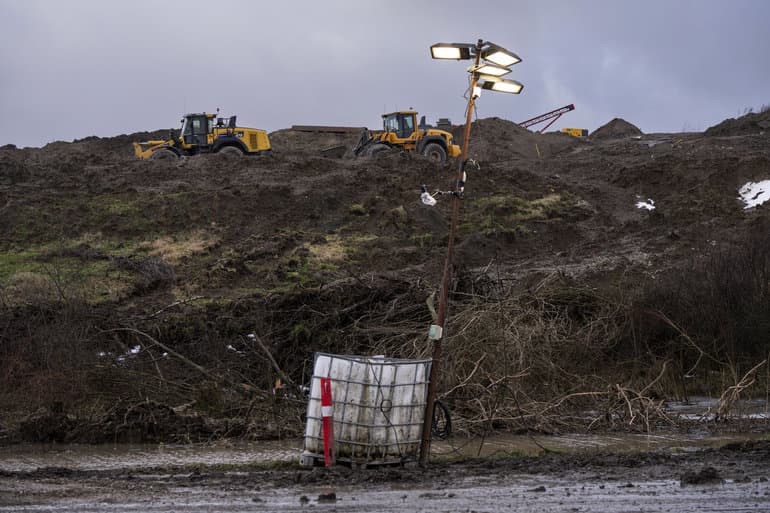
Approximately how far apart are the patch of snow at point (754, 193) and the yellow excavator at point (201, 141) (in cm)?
1928

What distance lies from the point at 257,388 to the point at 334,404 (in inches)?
226

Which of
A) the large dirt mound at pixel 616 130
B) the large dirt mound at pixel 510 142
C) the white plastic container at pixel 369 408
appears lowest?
the white plastic container at pixel 369 408

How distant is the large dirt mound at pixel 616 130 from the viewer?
5749 centimetres

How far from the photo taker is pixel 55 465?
12008mm

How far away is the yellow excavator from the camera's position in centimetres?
3928

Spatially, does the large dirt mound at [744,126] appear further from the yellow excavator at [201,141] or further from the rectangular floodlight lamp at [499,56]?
the rectangular floodlight lamp at [499,56]

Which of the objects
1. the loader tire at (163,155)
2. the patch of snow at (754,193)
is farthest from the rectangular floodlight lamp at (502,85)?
the loader tire at (163,155)

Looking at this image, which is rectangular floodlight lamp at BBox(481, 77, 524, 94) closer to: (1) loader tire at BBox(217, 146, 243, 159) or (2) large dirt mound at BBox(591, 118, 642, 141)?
(1) loader tire at BBox(217, 146, 243, 159)

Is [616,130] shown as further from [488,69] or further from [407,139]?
[488,69]

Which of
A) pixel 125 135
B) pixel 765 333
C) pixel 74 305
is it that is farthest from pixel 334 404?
pixel 125 135

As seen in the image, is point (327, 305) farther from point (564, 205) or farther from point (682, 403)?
point (564, 205)

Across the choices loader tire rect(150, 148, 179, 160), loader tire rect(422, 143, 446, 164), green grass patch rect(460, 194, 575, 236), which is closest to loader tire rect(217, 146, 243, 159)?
loader tire rect(150, 148, 179, 160)

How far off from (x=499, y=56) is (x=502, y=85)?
1.06ft

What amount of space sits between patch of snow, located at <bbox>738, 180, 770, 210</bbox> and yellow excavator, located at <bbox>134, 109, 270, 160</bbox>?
19.3m
